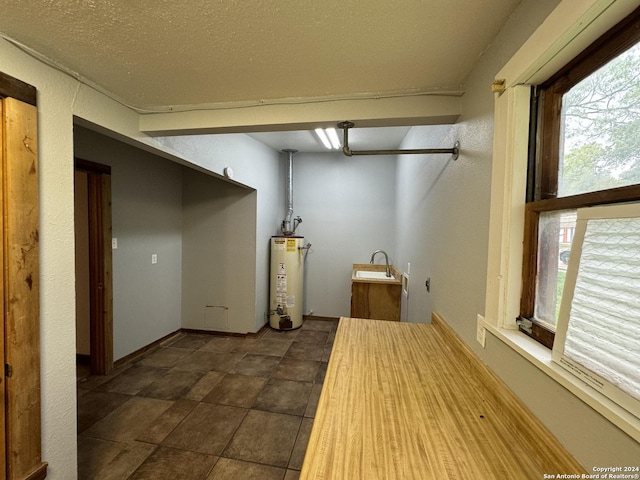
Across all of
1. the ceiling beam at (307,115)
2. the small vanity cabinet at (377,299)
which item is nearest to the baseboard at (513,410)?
the ceiling beam at (307,115)

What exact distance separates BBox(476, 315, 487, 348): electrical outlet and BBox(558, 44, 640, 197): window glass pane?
535 mm

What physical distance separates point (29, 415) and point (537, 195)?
217 cm

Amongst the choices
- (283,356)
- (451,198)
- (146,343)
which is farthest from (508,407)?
(146,343)

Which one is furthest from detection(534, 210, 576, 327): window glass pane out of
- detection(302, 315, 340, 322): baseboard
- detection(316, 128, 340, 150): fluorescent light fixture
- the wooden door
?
detection(302, 315, 340, 322): baseboard

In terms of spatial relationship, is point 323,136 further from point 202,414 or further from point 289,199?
point 202,414

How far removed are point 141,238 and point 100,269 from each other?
0.58 meters

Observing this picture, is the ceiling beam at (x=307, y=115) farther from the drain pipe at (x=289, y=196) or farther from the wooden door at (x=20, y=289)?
the drain pipe at (x=289, y=196)

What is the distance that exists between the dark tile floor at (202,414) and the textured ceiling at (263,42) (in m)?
2.25

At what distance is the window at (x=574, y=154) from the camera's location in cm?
59

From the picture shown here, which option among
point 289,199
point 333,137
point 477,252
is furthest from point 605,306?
point 289,199

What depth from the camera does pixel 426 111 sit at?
4.65 feet

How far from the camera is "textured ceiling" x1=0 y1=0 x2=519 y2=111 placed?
880mm

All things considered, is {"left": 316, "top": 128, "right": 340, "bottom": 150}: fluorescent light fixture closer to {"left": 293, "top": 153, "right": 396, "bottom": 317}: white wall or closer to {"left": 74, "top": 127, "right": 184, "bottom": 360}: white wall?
{"left": 293, "top": 153, "right": 396, "bottom": 317}: white wall

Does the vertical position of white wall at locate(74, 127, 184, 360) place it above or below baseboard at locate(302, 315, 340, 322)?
above
